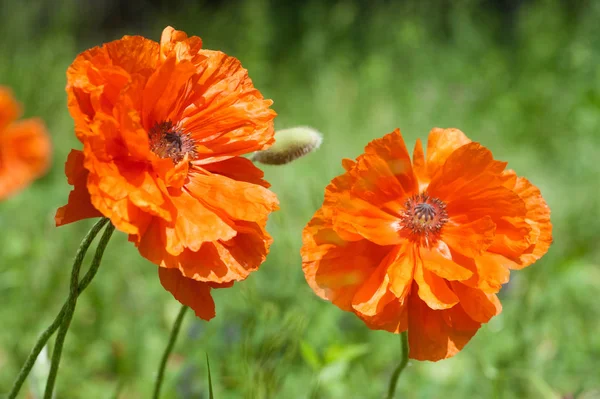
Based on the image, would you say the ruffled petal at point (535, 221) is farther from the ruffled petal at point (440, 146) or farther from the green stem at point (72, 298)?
the green stem at point (72, 298)

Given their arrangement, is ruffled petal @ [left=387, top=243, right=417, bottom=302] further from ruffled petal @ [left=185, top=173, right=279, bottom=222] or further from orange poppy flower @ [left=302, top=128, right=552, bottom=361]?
ruffled petal @ [left=185, top=173, right=279, bottom=222]

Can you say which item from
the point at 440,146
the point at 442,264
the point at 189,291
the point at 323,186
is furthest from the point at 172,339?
the point at 323,186

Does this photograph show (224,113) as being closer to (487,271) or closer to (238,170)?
(238,170)

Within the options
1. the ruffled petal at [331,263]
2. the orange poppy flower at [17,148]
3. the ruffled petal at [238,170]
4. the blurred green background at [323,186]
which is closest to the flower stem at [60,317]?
the ruffled petal at [238,170]

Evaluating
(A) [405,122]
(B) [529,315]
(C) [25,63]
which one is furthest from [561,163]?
(C) [25,63]

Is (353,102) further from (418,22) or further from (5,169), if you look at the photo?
(5,169)
